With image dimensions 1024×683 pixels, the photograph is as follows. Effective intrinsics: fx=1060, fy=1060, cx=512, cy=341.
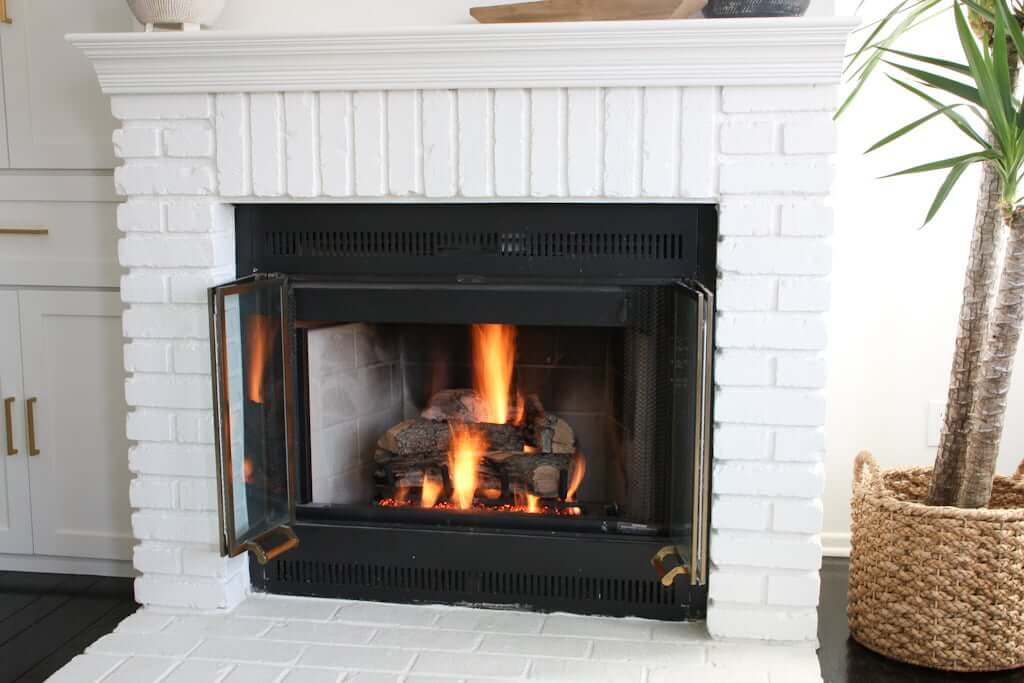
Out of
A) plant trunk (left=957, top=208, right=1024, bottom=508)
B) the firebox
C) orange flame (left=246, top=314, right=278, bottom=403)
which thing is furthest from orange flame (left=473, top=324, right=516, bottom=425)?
plant trunk (left=957, top=208, right=1024, bottom=508)

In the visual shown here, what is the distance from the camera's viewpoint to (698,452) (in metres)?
1.91

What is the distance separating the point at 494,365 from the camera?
252 centimetres

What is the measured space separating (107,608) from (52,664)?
299mm

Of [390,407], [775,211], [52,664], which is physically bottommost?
[52,664]

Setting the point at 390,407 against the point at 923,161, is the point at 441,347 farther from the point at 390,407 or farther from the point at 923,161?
the point at 923,161

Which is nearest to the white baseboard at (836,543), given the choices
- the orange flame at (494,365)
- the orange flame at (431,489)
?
the orange flame at (494,365)

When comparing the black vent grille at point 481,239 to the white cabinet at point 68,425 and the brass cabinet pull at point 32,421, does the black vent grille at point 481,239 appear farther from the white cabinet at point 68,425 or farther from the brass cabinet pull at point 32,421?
the brass cabinet pull at point 32,421

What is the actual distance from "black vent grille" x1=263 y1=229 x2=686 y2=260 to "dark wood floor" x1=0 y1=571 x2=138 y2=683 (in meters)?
0.89

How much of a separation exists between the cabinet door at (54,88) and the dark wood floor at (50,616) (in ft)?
3.25

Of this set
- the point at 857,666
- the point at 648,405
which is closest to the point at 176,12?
the point at 648,405

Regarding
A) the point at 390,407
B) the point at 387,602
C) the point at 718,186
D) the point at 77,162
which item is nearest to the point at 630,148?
the point at 718,186

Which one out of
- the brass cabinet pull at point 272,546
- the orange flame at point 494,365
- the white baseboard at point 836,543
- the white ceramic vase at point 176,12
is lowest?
the white baseboard at point 836,543

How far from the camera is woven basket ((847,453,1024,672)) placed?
1997 millimetres

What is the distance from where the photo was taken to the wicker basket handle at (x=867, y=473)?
86.8 inches
